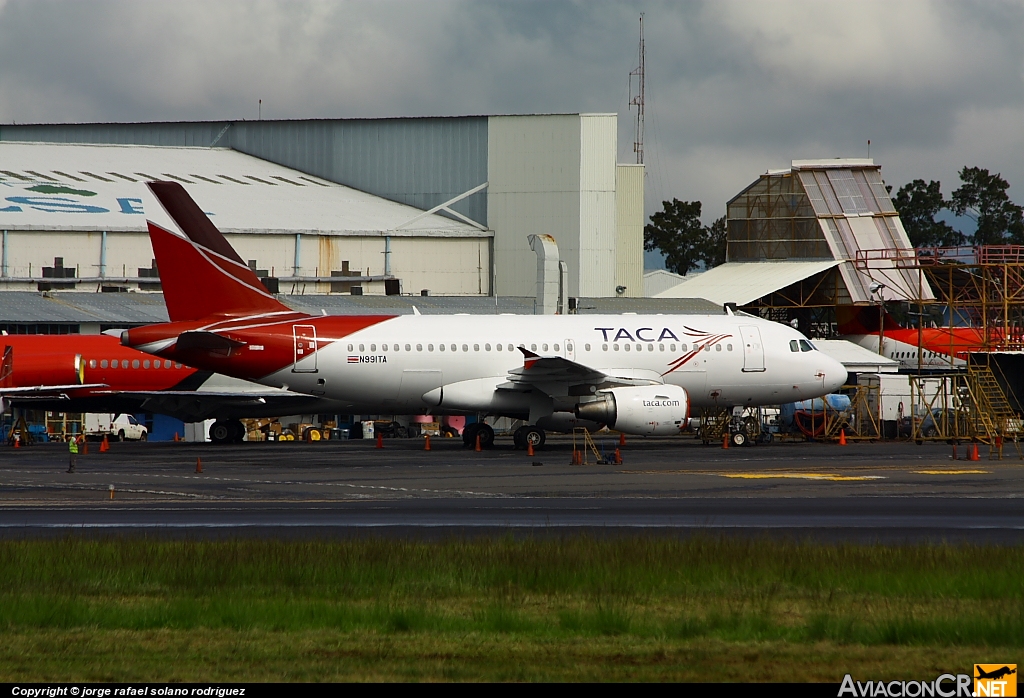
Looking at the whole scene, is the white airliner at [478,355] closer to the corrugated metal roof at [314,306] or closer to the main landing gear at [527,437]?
the main landing gear at [527,437]

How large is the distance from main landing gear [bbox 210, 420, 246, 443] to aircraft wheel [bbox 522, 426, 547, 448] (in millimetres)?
12688

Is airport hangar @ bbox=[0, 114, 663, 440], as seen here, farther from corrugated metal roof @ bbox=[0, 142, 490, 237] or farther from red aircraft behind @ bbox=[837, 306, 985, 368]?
red aircraft behind @ bbox=[837, 306, 985, 368]

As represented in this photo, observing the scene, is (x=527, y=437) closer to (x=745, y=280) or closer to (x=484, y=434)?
(x=484, y=434)

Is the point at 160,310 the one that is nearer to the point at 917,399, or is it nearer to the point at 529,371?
the point at 529,371

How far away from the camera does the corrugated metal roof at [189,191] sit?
238 feet

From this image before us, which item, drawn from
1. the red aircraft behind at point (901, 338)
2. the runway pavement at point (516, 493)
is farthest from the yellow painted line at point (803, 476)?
the red aircraft behind at point (901, 338)

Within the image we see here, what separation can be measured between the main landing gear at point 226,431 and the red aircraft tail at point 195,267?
835 centimetres

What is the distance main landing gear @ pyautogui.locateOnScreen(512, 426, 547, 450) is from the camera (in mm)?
39591

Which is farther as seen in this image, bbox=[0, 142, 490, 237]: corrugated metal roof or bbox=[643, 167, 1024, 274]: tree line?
bbox=[643, 167, 1024, 274]: tree line

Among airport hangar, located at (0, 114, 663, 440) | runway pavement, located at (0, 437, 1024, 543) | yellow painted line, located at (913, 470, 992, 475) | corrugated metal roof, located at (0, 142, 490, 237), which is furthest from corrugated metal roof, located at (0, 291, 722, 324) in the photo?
yellow painted line, located at (913, 470, 992, 475)

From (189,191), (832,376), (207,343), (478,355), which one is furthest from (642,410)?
(189,191)

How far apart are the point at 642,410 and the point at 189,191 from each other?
1858 inches

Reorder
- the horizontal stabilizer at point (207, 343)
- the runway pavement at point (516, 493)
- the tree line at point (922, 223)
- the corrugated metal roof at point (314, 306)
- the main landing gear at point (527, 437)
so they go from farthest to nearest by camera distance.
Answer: the tree line at point (922, 223) < the corrugated metal roof at point (314, 306) < the main landing gear at point (527, 437) < the horizontal stabilizer at point (207, 343) < the runway pavement at point (516, 493)

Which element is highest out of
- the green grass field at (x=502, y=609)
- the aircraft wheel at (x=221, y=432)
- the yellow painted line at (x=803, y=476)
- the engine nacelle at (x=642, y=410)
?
the engine nacelle at (x=642, y=410)
